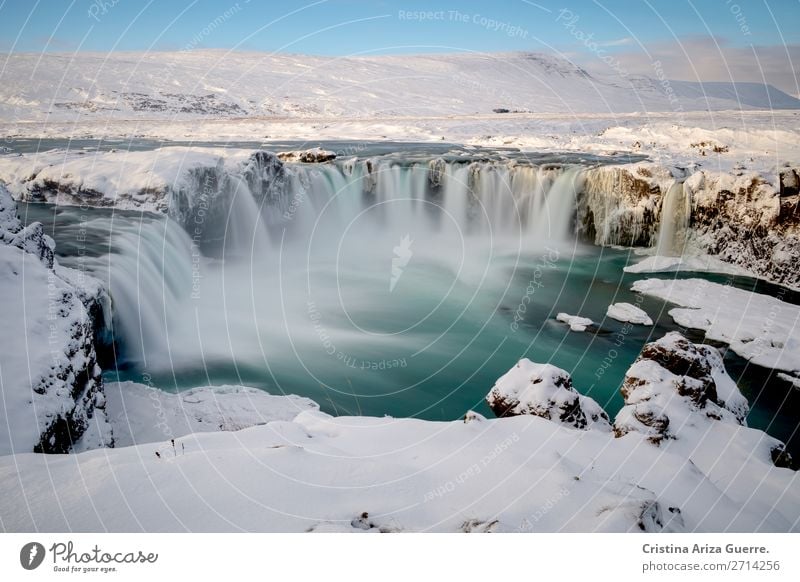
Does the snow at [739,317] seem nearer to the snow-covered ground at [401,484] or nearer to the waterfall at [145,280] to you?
the snow-covered ground at [401,484]

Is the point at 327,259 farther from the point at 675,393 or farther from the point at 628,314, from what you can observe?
the point at 675,393

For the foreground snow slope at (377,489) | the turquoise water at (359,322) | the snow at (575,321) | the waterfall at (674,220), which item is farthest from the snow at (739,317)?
the foreground snow slope at (377,489)

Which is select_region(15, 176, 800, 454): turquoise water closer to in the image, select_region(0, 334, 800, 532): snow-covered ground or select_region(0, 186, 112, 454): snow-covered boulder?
select_region(0, 186, 112, 454): snow-covered boulder

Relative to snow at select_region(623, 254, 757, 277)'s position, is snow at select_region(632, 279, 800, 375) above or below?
below

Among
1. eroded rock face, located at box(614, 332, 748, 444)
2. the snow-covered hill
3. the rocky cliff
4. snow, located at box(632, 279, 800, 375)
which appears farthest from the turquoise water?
the snow-covered hill

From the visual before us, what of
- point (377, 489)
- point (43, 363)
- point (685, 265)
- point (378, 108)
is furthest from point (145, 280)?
point (378, 108)
